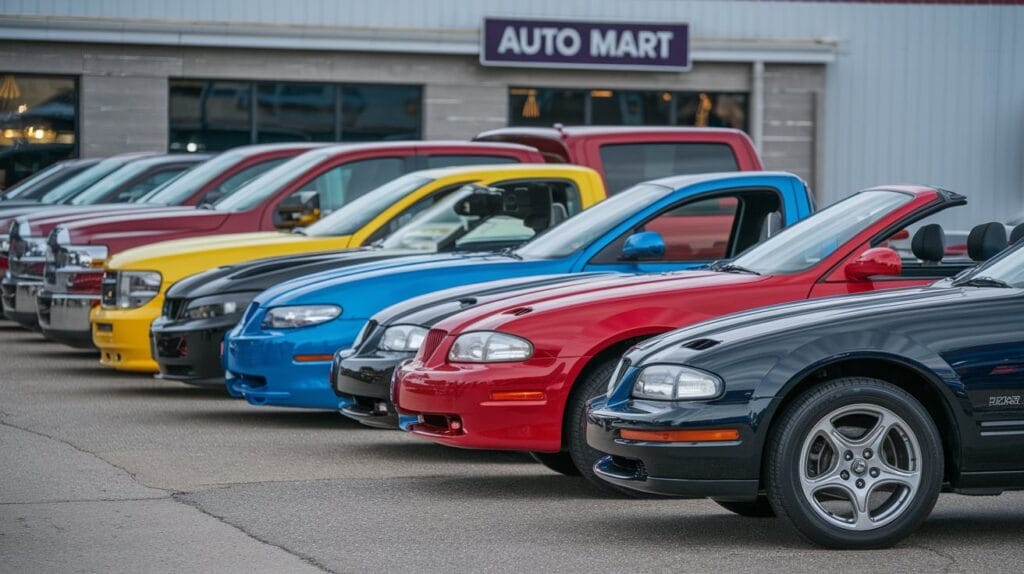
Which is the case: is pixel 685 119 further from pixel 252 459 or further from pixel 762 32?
pixel 252 459

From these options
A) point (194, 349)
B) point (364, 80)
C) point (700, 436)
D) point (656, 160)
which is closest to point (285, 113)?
point (364, 80)

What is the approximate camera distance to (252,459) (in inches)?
380

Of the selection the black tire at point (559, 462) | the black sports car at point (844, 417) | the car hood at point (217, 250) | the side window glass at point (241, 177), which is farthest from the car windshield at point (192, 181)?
the black sports car at point (844, 417)

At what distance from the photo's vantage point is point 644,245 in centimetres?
976

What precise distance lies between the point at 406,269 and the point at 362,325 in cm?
41

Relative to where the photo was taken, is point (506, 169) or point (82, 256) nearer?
point (506, 169)

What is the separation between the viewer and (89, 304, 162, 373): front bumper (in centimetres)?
1311

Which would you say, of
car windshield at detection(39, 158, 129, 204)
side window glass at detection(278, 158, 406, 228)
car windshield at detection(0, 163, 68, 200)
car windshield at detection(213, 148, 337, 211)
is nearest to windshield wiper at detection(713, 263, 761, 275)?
side window glass at detection(278, 158, 406, 228)

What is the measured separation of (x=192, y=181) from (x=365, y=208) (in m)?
3.97

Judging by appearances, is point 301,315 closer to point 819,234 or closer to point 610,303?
point 610,303

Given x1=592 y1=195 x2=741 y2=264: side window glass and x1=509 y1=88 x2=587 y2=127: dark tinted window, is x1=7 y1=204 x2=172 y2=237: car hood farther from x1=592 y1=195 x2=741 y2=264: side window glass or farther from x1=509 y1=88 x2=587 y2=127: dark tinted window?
x1=509 y1=88 x2=587 y2=127: dark tinted window

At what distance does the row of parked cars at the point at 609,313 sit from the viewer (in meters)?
6.88

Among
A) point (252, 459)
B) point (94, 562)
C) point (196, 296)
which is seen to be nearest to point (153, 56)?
point (196, 296)

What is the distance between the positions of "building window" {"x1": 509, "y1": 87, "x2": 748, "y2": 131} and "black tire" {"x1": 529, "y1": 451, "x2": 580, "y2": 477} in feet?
72.6
